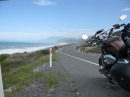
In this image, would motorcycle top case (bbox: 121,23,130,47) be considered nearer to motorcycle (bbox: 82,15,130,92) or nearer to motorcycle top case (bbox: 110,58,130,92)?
motorcycle (bbox: 82,15,130,92)

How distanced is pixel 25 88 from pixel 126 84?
3173 millimetres

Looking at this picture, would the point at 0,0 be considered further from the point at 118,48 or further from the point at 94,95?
the point at 94,95

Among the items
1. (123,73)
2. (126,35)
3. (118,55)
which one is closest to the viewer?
(123,73)

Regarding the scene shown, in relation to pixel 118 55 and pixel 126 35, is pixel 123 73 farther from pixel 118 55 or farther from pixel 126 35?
pixel 126 35

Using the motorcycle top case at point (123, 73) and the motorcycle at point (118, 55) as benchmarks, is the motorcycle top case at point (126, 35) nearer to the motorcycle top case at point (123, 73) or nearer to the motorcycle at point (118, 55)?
the motorcycle at point (118, 55)

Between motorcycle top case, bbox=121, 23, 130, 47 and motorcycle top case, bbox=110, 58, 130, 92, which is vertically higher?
motorcycle top case, bbox=121, 23, 130, 47

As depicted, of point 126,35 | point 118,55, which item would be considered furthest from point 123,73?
point 126,35

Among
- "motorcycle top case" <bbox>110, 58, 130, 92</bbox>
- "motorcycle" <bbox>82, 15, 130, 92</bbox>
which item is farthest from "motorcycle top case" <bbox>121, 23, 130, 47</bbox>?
"motorcycle top case" <bbox>110, 58, 130, 92</bbox>

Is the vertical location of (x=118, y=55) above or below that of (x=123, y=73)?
above

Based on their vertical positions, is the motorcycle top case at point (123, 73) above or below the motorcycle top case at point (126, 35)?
below

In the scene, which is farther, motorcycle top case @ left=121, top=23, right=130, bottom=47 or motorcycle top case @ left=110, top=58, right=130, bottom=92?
motorcycle top case @ left=121, top=23, right=130, bottom=47

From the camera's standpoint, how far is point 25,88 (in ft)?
14.8

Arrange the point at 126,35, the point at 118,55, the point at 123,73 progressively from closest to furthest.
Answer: the point at 123,73 → the point at 126,35 → the point at 118,55

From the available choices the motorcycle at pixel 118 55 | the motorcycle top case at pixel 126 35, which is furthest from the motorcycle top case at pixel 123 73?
the motorcycle top case at pixel 126 35
